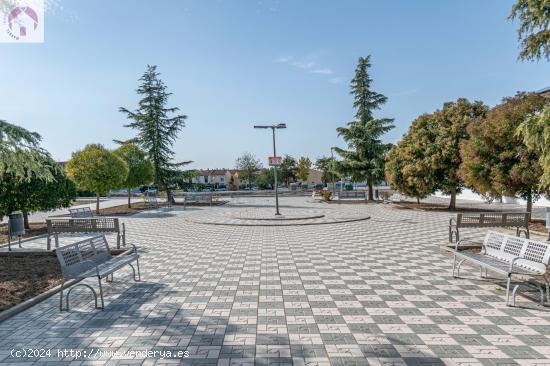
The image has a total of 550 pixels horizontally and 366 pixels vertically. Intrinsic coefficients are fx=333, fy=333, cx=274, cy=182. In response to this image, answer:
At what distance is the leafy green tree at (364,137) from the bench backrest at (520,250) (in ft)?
66.9

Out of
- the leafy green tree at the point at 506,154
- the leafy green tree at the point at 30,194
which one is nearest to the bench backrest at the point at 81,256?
the leafy green tree at the point at 30,194

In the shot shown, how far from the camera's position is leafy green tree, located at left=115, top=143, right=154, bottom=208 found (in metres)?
27.4

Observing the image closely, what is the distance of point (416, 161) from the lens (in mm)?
19734

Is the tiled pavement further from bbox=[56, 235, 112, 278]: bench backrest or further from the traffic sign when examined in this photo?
the traffic sign

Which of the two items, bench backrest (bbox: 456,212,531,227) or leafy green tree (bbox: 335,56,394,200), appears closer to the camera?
bench backrest (bbox: 456,212,531,227)

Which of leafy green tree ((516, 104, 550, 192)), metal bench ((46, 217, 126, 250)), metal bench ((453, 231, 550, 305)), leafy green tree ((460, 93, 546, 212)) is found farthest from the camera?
leafy green tree ((460, 93, 546, 212))

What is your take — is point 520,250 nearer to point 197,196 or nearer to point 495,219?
point 495,219

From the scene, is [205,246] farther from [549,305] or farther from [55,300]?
[549,305]

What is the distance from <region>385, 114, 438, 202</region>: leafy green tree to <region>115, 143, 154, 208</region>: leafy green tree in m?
19.3

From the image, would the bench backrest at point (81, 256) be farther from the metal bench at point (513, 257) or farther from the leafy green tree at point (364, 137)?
the leafy green tree at point (364, 137)

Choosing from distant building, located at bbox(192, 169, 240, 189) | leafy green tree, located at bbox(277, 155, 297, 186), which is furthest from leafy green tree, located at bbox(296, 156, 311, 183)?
distant building, located at bbox(192, 169, 240, 189)

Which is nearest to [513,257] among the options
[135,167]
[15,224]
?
[15,224]

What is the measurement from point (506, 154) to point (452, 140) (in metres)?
6.32

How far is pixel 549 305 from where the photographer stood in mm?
5164
